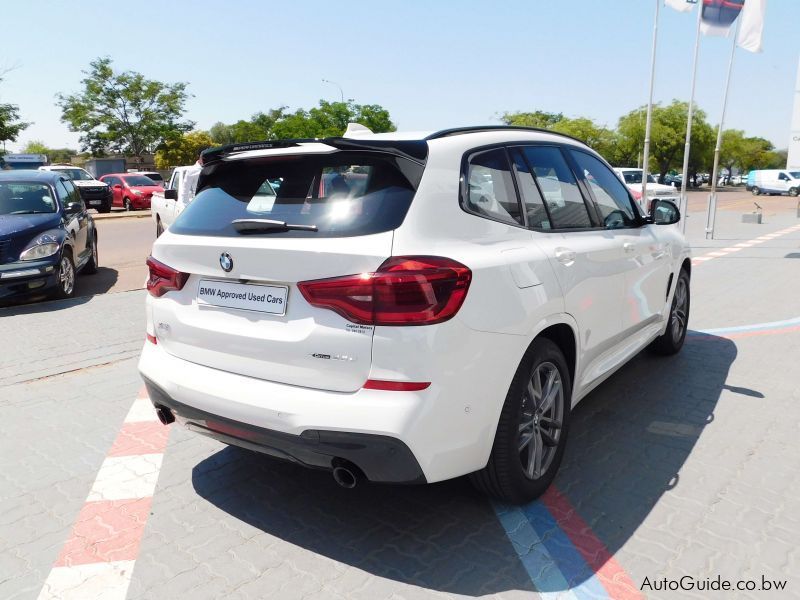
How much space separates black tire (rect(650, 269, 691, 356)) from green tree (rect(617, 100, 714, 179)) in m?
66.9

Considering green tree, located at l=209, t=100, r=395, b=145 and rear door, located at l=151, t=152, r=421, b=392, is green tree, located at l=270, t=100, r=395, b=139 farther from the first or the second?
rear door, located at l=151, t=152, r=421, b=392

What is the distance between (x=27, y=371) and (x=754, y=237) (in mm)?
16644

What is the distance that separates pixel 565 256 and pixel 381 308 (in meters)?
1.26

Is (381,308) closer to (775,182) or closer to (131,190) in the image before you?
(131,190)

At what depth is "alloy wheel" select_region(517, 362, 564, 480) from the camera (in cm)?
309

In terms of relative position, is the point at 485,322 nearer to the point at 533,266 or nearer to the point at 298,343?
the point at 533,266

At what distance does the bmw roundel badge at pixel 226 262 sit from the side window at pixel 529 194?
4.68 feet

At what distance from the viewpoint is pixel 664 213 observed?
4.74 meters

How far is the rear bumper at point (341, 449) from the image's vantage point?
249cm

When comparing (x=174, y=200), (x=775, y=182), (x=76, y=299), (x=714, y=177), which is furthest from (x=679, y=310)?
(x=775, y=182)

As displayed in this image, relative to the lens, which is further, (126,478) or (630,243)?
(630,243)

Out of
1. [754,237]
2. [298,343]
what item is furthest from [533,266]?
[754,237]

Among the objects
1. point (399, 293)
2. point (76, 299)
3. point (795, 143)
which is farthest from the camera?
point (795, 143)

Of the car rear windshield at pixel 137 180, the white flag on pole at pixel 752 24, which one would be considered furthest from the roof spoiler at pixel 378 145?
the car rear windshield at pixel 137 180
